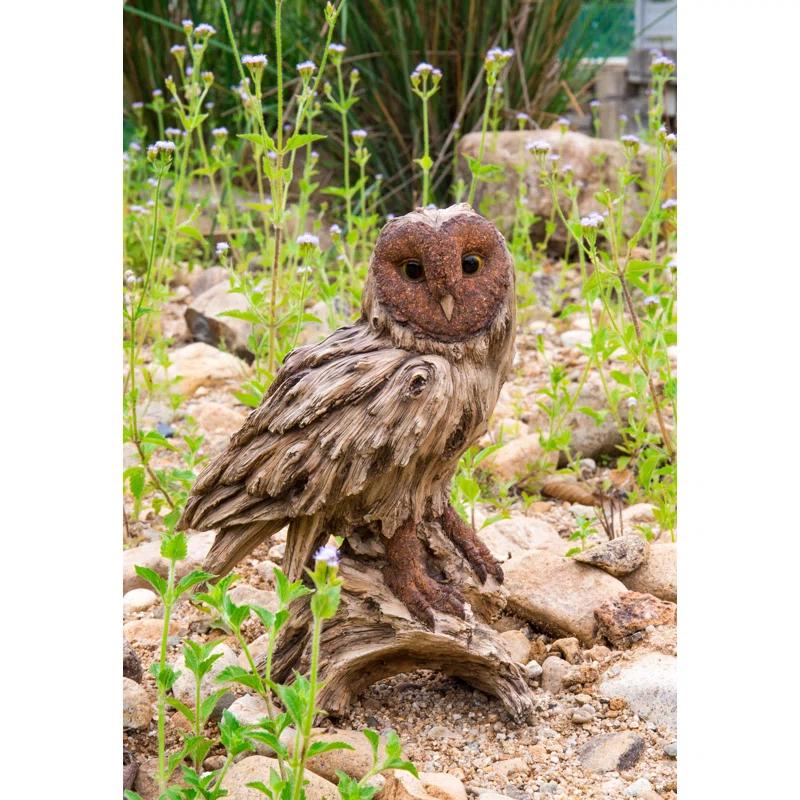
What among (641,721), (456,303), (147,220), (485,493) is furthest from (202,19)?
(641,721)

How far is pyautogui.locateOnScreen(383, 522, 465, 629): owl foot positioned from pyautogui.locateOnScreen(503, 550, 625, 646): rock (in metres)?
0.36

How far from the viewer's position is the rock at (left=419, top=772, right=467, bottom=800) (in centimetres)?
175

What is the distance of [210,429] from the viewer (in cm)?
339

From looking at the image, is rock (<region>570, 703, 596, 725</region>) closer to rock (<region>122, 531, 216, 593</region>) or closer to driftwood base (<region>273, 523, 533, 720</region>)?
driftwood base (<region>273, 523, 533, 720</region>)

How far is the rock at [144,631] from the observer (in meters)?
2.29

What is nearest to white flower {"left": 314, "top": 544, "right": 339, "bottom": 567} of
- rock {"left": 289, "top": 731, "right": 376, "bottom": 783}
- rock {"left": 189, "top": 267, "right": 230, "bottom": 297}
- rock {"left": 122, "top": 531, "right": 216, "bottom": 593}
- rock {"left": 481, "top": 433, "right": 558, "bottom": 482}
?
rock {"left": 289, "top": 731, "right": 376, "bottom": 783}

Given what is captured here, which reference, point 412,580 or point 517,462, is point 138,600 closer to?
point 412,580

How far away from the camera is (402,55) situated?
4754 millimetres

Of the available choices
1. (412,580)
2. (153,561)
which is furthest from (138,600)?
(412,580)

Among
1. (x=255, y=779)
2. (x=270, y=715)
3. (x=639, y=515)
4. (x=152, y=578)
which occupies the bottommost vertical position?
(x=639, y=515)

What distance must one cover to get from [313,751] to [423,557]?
2.17 ft

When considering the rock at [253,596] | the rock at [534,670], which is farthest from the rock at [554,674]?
the rock at [253,596]

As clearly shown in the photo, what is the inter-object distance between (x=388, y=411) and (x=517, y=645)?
702 millimetres

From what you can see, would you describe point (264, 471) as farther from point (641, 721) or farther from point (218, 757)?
point (641, 721)
